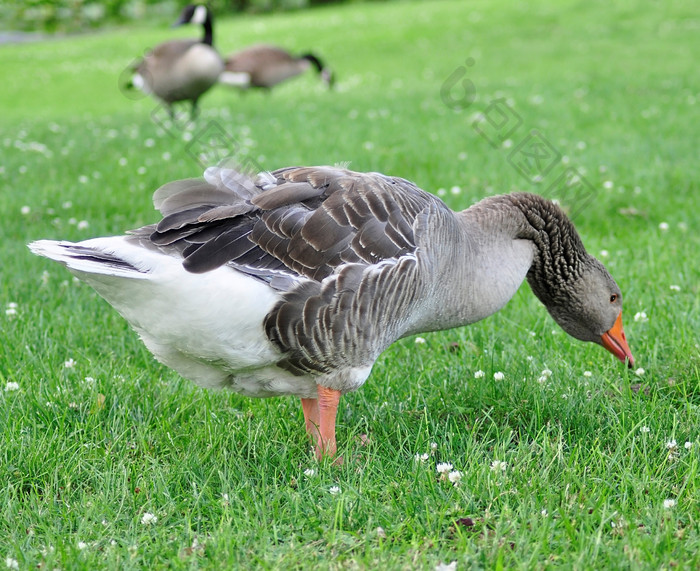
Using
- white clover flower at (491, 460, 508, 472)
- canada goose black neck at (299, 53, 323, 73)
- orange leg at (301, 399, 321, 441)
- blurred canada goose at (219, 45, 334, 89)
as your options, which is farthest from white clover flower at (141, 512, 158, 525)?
canada goose black neck at (299, 53, 323, 73)

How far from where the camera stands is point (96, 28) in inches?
1578

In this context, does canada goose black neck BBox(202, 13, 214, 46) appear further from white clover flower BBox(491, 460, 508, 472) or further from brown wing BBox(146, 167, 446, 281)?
white clover flower BBox(491, 460, 508, 472)

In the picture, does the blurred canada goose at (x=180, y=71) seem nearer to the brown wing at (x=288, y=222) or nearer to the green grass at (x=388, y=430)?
the green grass at (x=388, y=430)

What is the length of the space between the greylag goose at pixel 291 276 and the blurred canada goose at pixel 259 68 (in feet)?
42.0

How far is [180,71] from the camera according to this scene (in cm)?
1159

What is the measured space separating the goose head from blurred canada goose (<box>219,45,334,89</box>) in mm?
12742

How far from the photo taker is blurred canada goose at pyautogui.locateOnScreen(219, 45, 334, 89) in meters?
15.8

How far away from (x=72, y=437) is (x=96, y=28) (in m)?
40.8

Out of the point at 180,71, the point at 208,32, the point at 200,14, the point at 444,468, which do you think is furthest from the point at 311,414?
the point at 200,14

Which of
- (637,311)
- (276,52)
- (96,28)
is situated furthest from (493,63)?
(96,28)

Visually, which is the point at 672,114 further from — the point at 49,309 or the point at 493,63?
the point at 493,63

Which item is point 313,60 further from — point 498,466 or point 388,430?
point 498,466

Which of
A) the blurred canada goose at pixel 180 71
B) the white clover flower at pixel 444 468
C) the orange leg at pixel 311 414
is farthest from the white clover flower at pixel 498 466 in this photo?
the blurred canada goose at pixel 180 71

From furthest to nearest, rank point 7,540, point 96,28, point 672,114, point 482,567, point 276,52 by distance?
point 96,28 < point 276,52 < point 672,114 < point 7,540 < point 482,567
